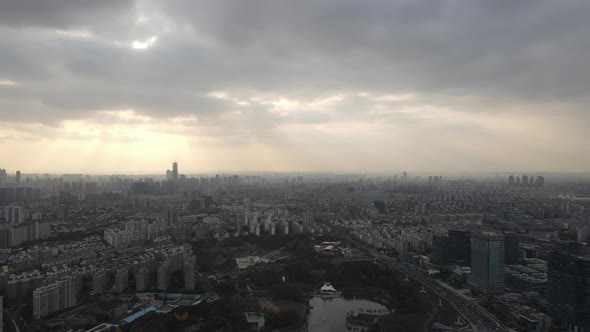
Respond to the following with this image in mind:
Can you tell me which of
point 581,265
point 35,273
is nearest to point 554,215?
point 581,265

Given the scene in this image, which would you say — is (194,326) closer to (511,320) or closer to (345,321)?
(345,321)

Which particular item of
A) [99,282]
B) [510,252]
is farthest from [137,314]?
[510,252]

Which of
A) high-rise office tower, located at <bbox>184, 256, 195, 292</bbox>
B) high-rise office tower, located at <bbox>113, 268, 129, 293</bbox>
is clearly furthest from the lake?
high-rise office tower, located at <bbox>113, 268, 129, 293</bbox>

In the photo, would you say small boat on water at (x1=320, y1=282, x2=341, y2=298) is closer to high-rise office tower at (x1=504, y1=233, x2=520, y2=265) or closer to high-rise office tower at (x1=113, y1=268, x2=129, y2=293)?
high-rise office tower at (x1=113, y1=268, x2=129, y2=293)

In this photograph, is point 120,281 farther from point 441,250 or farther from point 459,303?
point 441,250

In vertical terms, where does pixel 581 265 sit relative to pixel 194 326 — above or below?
above

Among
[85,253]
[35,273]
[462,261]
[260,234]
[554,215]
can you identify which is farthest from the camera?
[554,215]

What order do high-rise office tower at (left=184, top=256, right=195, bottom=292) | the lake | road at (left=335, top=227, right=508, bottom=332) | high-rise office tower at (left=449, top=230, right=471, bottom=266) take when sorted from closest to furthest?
Result: road at (left=335, top=227, right=508, bottom=332), the lake, high-rise office tower at (left=184, top=256, right=195, bottom=292), high-rise office tower at (left=449, top=230, right=471, bottom=266)
